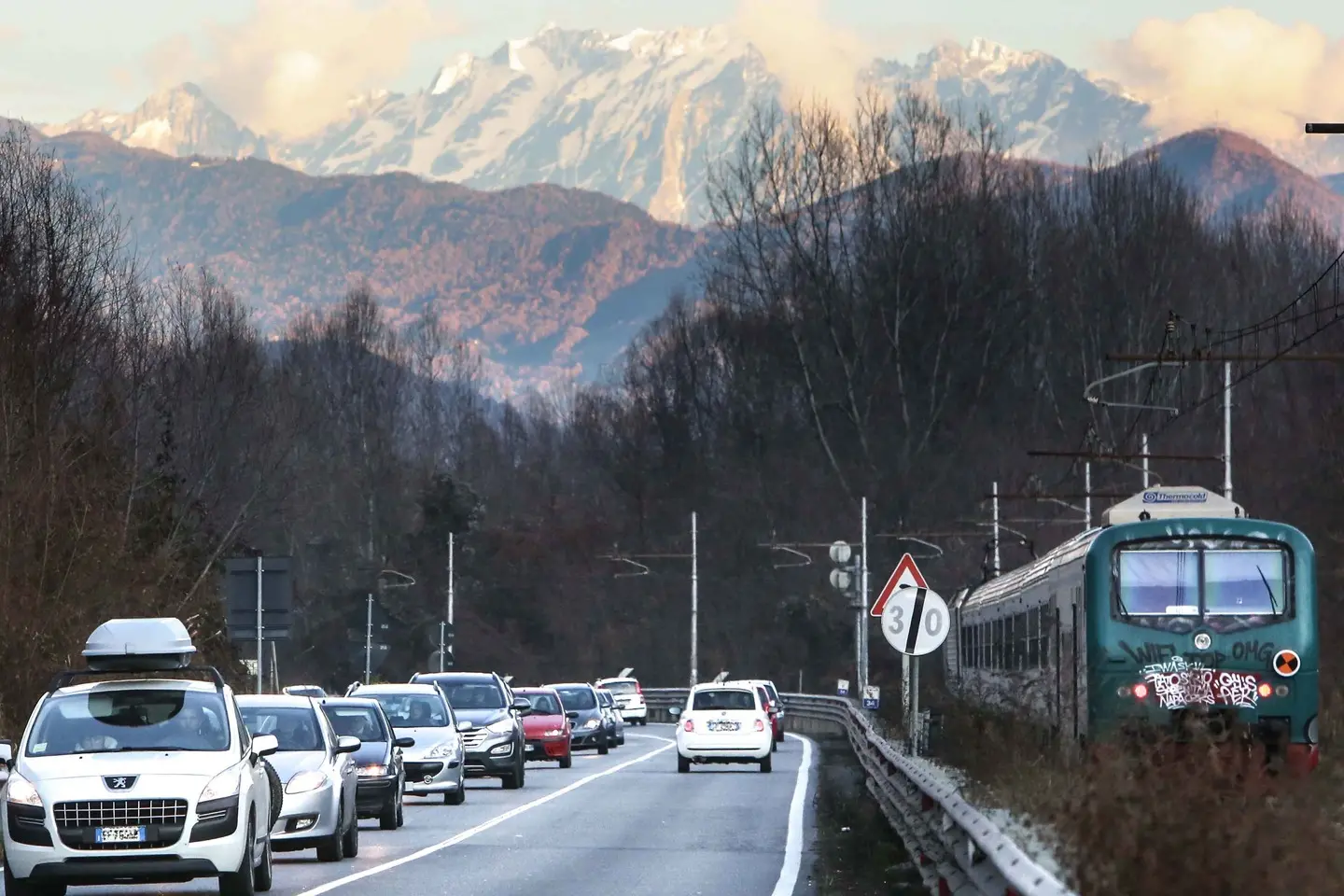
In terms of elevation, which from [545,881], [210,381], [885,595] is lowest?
[545,881]

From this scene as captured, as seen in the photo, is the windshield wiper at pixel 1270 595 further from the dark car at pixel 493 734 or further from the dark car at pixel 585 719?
the dark car at pixel 585 719

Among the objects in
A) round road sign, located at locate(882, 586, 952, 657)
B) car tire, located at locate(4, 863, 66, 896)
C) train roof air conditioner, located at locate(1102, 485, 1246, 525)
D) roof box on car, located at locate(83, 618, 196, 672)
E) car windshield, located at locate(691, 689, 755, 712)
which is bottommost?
car tire, located at locate(4, 863, 66, 896)

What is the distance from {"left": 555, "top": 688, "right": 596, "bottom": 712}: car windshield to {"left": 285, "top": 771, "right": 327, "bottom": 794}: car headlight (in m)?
35.0

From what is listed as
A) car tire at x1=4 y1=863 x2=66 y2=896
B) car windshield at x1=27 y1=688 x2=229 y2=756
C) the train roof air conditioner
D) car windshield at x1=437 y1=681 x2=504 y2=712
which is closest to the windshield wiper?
the train roof air conditioner

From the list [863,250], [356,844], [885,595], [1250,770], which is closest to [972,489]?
[863,250]

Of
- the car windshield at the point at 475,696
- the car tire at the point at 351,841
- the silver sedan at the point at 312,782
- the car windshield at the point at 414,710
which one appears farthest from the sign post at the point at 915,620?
the car windshield at the point at 475,696

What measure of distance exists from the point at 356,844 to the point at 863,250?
7478 centimetres

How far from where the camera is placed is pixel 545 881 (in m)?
20.4

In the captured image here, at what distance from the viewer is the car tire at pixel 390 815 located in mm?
27906

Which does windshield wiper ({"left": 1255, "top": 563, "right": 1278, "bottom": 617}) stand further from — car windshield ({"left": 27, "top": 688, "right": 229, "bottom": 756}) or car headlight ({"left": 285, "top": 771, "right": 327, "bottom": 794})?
car windshield ({"left": 27, "top": 688, "right": 229, "bottom": 756})

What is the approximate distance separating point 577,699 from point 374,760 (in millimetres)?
31296

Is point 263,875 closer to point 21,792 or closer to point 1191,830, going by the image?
point 21,792

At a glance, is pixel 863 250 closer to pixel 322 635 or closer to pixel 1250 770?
pixel 322 635

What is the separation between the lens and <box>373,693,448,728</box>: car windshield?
3375cm
